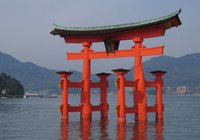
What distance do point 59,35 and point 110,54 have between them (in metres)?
5.29

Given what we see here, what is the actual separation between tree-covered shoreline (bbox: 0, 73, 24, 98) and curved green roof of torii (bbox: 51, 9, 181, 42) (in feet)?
403

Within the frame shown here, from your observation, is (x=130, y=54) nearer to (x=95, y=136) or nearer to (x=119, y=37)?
(x=119, y=37)

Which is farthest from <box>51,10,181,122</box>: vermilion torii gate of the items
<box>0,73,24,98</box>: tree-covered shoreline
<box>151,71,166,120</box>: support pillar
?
<box>0,73,24,98</box>: tree-covered shoreline

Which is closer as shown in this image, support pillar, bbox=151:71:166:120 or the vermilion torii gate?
the vermilion torii gate

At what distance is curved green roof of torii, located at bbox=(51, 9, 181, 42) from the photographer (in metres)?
30.8

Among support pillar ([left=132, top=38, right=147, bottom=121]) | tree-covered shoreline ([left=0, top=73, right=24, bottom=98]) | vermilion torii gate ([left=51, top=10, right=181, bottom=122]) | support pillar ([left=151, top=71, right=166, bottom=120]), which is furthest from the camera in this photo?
tree-covered shoreline ([left=0, top=73, right=24, bottom=98])

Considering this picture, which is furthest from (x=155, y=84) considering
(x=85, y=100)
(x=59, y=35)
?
(x=59, y=35)

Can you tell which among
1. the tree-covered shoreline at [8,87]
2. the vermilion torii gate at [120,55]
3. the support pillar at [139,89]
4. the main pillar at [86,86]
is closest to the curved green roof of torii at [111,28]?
the vermilion torii gate at [120,55]

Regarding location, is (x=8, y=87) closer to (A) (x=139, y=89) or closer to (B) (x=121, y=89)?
(A) (x=139, y=89)

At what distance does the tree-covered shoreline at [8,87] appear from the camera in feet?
516

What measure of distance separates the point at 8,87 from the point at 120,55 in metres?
135

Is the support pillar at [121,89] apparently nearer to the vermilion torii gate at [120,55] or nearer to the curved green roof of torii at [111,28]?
the vermilion torii gate at [120,55]

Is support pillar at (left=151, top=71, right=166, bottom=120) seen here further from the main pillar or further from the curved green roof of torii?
the main pillar

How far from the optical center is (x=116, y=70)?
30.9 meters
